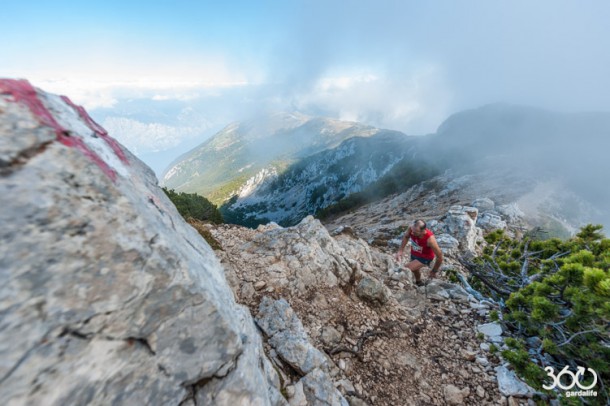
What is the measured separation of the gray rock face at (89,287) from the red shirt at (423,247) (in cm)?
969

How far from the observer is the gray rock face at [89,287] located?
259 cm

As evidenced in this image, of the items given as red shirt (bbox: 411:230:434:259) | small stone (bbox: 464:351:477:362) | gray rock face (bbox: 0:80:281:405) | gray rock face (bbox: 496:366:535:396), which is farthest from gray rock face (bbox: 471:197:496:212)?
gray rock face (bbox: 0:80:281:405)

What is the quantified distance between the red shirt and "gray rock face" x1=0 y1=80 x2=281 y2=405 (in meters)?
9.69

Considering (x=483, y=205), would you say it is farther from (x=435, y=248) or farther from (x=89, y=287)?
(x=89, y=287)

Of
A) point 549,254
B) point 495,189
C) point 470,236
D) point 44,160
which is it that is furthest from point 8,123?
point 495,189

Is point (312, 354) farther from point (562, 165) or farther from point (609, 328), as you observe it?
point (562, 165)

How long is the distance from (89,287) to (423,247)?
1155 centimetres

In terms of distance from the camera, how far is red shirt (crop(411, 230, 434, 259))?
38.7ft

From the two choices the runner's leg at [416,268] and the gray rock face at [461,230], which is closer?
the runner's leg at [416,268]

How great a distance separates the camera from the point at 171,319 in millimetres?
3439

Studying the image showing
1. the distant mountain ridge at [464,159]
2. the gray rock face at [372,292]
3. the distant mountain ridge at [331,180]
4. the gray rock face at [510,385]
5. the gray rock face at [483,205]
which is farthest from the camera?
the distant mountain ridge at [331,180]

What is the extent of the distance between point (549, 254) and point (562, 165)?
88.0 m

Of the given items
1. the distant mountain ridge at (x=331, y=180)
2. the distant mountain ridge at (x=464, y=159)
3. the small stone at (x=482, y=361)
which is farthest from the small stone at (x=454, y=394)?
the distant mountain ridge at (x=331, y=180)

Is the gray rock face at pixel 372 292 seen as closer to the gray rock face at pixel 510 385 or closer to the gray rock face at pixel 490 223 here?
the gray rock face at pixel 510 385
